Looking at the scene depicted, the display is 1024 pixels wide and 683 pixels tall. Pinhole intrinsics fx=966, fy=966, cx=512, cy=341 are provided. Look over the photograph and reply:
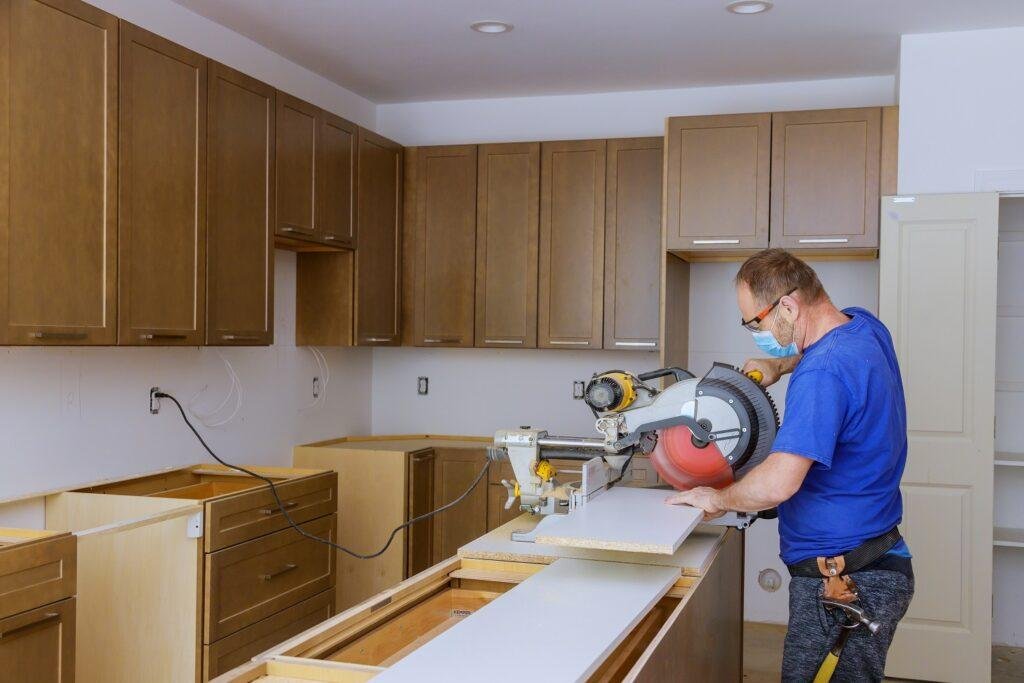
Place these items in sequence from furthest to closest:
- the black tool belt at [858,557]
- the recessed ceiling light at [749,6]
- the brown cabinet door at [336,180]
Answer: the brown cabinet door at [336,180]
the recessed ceiling light at [749,6]
the black tool belt at [858,557]

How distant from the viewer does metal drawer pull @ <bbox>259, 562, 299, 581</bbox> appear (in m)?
3.61

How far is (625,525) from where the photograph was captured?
7.24 ft

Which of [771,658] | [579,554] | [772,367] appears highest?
[772,367]

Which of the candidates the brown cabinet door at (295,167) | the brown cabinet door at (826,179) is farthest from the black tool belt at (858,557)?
the brown cabinet door at (295,167)

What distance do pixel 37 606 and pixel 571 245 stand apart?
3100 mm

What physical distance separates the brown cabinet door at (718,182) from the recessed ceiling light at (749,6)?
2.01 ft

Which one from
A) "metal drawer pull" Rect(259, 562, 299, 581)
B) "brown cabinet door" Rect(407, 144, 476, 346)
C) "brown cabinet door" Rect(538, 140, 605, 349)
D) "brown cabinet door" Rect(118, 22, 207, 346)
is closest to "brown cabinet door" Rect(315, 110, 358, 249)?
"brown cabinet door" Rect(407, 144, 476, 346)

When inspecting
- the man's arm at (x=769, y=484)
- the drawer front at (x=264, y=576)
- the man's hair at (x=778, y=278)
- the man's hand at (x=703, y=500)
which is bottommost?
the drawer front at (x=264, y=576)

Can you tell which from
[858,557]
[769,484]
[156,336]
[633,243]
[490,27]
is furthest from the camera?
[633,243]

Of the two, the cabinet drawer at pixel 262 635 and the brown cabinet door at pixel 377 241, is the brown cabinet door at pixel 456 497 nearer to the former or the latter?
the brown cabinet door at pixel 377 241

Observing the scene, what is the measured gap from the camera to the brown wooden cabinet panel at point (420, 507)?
15.7 feet

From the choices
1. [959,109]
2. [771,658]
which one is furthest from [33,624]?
[959,109]

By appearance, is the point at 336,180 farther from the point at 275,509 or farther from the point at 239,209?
the point at 275,509

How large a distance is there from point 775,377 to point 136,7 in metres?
Answer: 2.69
